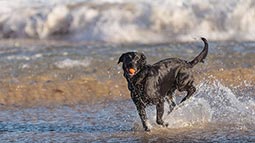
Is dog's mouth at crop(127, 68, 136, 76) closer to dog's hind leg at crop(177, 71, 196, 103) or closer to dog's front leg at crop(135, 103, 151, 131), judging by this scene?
dog's front leg at crop(135, 103, 151, 131)

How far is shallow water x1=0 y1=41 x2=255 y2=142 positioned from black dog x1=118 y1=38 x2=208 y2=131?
0.79ft

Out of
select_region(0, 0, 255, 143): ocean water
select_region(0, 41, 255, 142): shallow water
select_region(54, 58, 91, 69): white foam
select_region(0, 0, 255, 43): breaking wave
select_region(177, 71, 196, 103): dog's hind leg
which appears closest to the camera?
select_region(0, 41, 255, 142): shallow water

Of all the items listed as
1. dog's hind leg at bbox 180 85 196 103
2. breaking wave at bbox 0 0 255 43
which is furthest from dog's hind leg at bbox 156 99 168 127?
breaking wave at bbox 0 0 255 43

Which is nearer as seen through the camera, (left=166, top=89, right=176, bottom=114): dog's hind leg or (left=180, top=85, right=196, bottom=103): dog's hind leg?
(left=166, top=89, right=176, bottom=114): dog's hind leg

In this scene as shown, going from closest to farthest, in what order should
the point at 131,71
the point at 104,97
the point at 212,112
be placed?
the point at 131,71
the point at 212,112
the point at 104,97

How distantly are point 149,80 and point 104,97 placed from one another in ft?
7.09

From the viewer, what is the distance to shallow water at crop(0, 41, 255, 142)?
6469mm

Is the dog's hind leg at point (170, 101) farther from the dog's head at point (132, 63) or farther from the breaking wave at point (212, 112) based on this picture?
the dog's head at point (132, 63)

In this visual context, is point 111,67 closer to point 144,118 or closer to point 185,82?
point 185,82

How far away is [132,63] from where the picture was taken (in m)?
6.34

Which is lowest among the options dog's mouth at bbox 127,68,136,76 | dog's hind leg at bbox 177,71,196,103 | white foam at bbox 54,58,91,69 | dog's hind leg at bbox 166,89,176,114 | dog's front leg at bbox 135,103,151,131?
dog's front leg at bbox 135,103,151,131

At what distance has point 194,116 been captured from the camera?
6.92 meters

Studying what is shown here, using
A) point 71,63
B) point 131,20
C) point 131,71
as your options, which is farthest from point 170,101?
point 131,20

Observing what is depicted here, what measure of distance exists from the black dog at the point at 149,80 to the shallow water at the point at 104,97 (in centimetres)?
24
